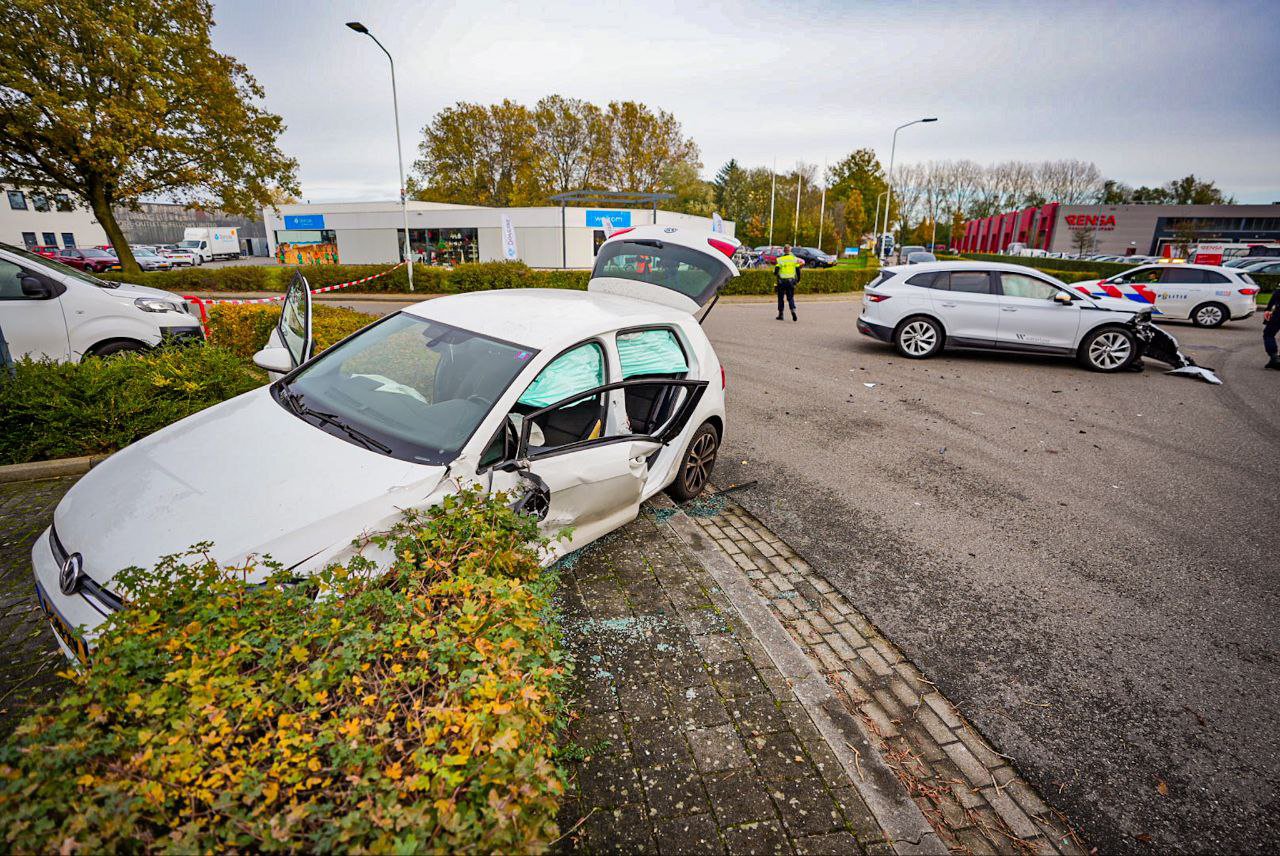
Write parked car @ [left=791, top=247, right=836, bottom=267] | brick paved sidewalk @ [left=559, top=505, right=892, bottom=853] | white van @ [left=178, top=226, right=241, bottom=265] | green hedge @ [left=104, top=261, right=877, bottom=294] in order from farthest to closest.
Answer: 1. white van @ [left=178, top=226, right=241, bottom=265]
2. parked car @ [left=791, top=247, right=836, bottom=267]
3. green hedge @ [left=104, top=261, right=877, bottom=294]
4. brick paved sidewalk @ [left=559, top=505, right=892, bottom=853]

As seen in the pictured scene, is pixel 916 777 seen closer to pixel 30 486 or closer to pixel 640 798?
pixel 640 798

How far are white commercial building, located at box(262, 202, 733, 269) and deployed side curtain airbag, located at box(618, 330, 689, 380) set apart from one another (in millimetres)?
36534

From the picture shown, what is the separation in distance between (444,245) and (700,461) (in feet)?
133

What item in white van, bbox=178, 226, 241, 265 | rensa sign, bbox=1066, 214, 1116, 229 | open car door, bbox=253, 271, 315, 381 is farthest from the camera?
rensa sign, bbox=1066, 214, 1116, 229

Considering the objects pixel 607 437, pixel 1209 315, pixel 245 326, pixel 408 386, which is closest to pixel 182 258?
pixel 245 326

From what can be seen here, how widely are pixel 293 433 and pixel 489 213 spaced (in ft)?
132

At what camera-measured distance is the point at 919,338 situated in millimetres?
11375

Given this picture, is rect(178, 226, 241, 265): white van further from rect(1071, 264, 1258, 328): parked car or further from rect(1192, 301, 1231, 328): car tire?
rect(1192, 301, 1231, 328): car tire

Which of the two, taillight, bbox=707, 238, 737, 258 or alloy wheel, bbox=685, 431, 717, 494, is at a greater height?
taillight, bbox=707, 238, 737, 258

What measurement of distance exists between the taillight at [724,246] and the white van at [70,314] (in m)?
5.60

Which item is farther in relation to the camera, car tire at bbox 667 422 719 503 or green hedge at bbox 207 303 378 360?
green hedge at bbox 207 303 378 360

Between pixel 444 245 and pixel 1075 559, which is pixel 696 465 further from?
pixel 444 245

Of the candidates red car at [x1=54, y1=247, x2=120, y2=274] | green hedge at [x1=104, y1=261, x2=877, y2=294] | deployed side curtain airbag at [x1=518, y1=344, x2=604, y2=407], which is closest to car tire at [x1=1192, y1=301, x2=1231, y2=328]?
green hedge at [x1=104, y1=261, x2=877, y2=294]

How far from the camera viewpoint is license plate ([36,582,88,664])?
2178 millimetres
